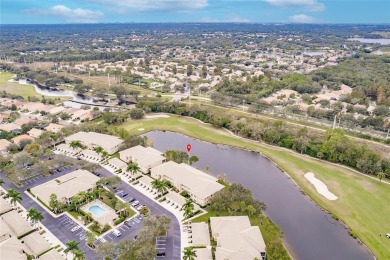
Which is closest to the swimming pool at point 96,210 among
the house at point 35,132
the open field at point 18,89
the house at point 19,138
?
the house at point 19,138

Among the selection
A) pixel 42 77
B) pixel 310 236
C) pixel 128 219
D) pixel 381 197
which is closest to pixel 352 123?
pixel 381 197

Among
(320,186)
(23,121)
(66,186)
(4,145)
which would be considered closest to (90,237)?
(66,186)

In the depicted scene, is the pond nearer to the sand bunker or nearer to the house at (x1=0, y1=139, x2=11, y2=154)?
the sand bunker

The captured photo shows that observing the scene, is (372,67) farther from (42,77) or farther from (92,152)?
(42,77)

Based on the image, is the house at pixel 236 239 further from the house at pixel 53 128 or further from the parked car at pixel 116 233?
the house at pixel 53 128

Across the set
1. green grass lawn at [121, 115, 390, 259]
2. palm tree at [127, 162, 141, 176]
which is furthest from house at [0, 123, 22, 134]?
green grass lawn at [121, 115, 390, 259]

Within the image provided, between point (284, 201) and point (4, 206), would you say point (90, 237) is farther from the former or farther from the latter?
point (284, 201)
